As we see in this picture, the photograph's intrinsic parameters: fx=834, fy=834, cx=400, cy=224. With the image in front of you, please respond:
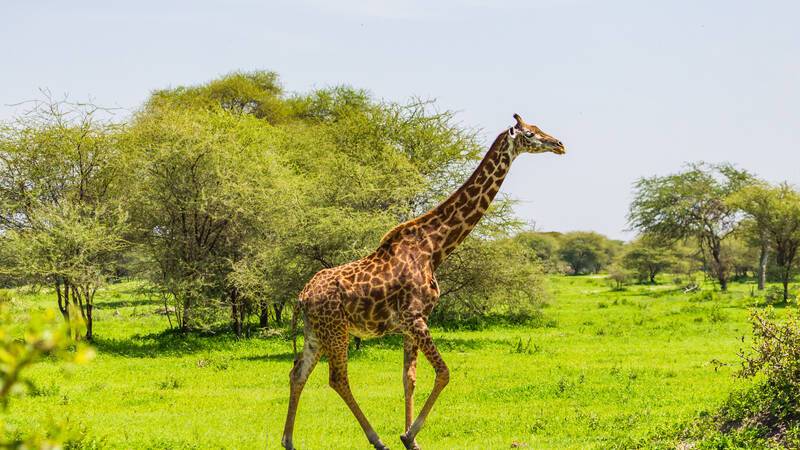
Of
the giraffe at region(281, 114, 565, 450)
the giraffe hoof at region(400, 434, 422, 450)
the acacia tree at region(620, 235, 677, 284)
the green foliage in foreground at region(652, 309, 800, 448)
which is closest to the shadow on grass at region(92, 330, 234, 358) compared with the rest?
the giraffe at region(281, 114, 565, 450)

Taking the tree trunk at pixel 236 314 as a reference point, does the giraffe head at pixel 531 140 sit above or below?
above

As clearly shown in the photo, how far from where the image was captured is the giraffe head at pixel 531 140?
10.9m

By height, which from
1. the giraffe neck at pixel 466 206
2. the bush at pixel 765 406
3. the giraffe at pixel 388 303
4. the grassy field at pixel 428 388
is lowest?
the grassy field at pixel 428 388

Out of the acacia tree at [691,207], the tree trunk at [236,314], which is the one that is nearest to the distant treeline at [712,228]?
the acacia tree at [691,207]

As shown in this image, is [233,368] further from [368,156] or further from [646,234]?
[646,234]

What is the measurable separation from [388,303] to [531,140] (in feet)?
9.52

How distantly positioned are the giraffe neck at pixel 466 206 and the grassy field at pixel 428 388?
3181 millimetres

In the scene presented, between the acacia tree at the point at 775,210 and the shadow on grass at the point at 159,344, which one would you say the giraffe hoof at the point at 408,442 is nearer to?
the shadow on grass at the point at 159,344

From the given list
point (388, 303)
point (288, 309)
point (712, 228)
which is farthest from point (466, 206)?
point (712, 228)

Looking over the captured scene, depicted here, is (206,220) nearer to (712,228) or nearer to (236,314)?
(236,314)

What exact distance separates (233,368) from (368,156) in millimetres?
14777

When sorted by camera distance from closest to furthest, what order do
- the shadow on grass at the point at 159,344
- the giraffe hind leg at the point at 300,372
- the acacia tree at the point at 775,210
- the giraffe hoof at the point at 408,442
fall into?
the giraffe hoof at the point at 408,442
the giraffe hind leg at the point at 300,372
the shadow on grass at the point at 159,344
the acacia tree at the point at 775,210

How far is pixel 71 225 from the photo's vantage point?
27.5 meters

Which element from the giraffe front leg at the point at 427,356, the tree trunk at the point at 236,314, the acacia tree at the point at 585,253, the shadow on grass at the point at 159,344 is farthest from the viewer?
the acacia tree at the point at 585,253
